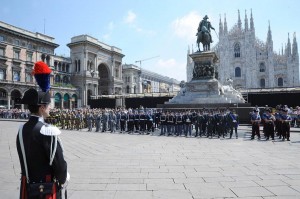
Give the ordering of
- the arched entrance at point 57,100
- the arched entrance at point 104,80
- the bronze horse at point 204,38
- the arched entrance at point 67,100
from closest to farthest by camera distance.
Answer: the bronze horse at point 204,38
the arched entrance at point 57,100
the arched entrance at point 67,100
the arched entrance at point 104,80

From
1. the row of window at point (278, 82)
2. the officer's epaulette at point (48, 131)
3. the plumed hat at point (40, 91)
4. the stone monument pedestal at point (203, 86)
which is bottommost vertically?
the officer's epaulette at point (48, 131)

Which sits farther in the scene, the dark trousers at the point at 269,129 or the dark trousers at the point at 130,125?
the dark trousers at the point at 130,125

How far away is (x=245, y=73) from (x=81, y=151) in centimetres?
5868

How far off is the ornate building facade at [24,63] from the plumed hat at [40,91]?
4562cm

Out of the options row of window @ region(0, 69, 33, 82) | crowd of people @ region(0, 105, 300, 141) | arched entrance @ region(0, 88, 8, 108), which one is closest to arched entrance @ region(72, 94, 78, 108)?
row of window @ region(0, 69, 33, 82)

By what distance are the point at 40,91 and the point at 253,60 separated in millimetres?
64301

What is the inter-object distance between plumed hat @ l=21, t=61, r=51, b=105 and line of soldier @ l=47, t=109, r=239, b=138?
12.1 m

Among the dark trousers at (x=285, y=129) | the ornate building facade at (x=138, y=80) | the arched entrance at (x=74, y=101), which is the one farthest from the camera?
the ornate building facade at (x=138, y=80)

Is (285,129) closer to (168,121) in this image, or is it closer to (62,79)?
(168,121)

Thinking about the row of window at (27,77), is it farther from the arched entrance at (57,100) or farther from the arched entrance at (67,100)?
the arched entrance at (57,100)

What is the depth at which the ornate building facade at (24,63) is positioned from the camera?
44.7 meters

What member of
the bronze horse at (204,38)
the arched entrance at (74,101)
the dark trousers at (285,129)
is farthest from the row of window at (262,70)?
the dark trousers at (285,129)

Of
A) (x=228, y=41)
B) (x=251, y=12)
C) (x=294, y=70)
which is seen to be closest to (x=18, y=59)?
(x=228, y=41)

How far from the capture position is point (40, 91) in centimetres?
258
